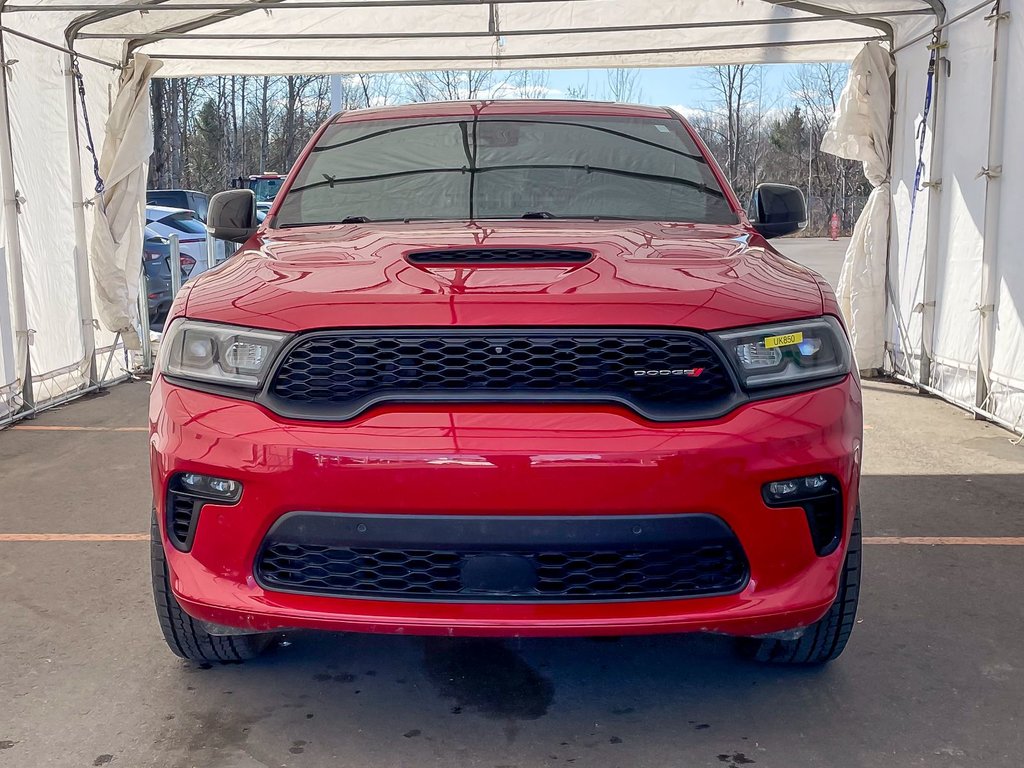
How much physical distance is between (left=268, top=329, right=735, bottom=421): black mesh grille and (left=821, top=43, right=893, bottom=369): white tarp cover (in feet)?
22.6

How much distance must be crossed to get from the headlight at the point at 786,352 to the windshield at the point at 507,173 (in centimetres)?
107

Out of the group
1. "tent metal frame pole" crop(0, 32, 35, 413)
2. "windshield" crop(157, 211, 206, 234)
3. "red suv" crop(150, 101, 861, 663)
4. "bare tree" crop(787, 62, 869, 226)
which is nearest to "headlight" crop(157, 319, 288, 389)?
"red suv" crop(150, 101, 861, 663)

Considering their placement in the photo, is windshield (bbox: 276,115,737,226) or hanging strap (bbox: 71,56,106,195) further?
hanging strap (bbox: 71,56,106,195)

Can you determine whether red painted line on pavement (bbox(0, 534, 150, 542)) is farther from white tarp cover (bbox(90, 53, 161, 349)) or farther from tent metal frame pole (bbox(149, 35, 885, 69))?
tent metal frame pole (bbox(149, 35, 885, 69))

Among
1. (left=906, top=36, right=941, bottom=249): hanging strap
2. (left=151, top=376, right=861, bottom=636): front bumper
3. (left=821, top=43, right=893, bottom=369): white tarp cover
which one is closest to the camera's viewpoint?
(left=151, top=376, right=861, bottom=636): front bumper

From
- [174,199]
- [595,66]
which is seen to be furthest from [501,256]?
[174,199]

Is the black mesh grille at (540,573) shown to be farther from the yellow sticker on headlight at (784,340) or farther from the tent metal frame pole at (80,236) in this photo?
the tent metal frame pole at (80,236)

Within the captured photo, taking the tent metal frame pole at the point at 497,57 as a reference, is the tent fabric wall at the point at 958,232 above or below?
below

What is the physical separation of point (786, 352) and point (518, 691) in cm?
124

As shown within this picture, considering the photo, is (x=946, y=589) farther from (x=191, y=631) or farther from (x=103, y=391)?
(x=103, y=391)

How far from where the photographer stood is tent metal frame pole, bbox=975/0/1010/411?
6680 millimetres

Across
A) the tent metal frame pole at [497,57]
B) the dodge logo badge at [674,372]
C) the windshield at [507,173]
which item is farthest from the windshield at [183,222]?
the dodge logo badge at [674,372]

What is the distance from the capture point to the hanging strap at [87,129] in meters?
8.07

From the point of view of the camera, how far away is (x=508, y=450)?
7.82 ft
